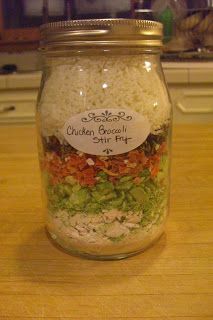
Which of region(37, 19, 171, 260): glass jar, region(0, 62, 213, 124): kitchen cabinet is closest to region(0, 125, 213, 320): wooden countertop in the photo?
region(37, 19, 171, 260): glass jar

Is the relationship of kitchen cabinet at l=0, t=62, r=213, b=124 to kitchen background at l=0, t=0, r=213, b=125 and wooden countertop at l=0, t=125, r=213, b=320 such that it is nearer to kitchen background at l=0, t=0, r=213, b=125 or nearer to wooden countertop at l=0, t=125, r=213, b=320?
kitchen background at l=0, t=0, r=213, b=125

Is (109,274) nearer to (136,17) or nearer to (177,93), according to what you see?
(177,93)

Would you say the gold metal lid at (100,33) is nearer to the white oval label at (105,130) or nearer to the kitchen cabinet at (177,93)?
the white oval label at (105,130)

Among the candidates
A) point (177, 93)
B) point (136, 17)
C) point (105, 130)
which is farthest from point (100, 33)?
point (136, 17)

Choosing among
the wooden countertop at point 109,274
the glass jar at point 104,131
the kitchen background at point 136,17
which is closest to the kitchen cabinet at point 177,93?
the kitchen background at point 136,17

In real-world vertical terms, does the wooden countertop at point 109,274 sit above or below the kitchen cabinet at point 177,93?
above
